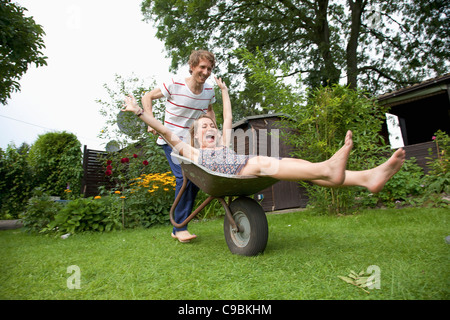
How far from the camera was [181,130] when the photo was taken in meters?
2.50

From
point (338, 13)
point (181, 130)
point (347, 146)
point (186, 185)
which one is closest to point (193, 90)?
point (181, 130)

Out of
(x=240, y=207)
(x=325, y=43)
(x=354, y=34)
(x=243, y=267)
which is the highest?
(x=354, y=34)

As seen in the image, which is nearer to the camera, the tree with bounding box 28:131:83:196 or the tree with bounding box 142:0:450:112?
the tree with bounding box 28:131:83:196

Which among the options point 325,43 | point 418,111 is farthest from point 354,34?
point 418,111

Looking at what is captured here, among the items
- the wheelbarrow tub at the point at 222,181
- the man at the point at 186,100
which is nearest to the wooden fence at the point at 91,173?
the man at the point at 186,100

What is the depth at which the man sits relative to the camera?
230 cm

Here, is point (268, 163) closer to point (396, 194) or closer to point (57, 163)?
point (396, 194)

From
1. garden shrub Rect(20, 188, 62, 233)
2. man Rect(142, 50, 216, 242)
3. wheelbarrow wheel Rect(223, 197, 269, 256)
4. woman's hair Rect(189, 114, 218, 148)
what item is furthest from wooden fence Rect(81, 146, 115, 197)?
wheelbarrow wheel Rect(223, 197, 269, 256)

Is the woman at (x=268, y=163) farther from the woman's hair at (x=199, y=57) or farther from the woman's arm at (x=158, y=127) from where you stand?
the woman's hair at (x=199, y=57)

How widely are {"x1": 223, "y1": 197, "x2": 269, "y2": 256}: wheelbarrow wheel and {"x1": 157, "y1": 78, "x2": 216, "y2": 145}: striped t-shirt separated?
0.88 m

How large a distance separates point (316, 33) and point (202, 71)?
30.9ft

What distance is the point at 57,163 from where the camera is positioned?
26.8 ft

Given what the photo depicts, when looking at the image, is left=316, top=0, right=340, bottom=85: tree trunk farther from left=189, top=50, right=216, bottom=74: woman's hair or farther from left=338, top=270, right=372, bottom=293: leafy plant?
left=338, top=270, right=372, bottom=293: leafy plant
